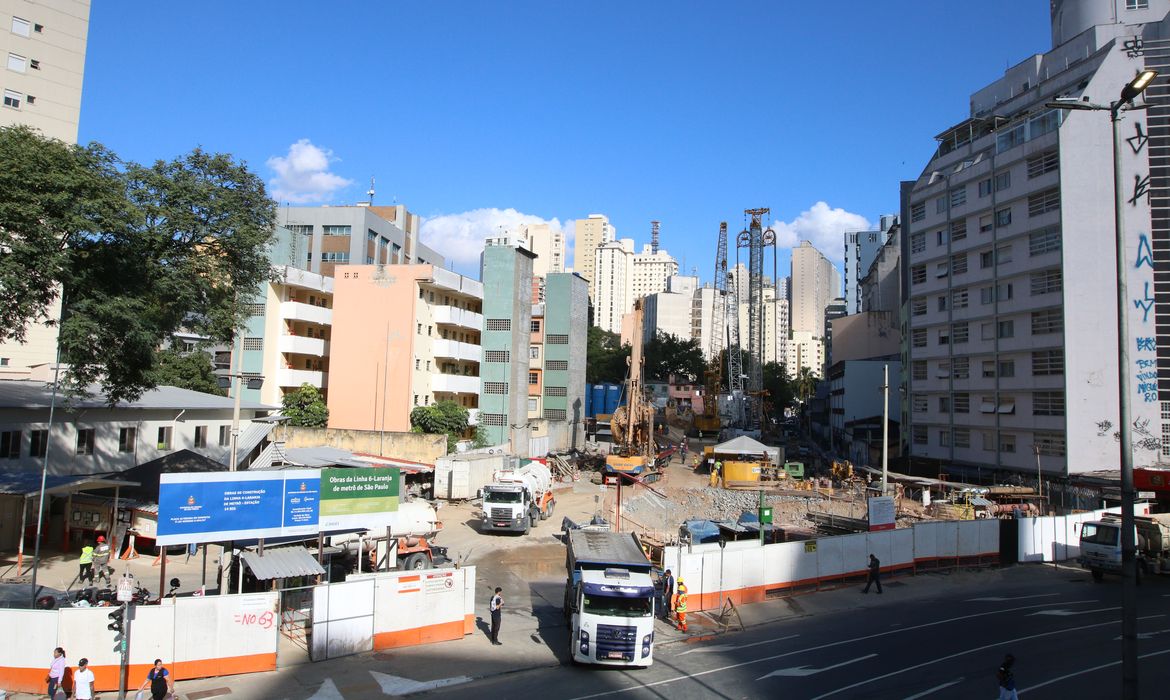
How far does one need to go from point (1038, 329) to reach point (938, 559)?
22.4 metres

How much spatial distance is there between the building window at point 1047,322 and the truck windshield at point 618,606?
3644 cm

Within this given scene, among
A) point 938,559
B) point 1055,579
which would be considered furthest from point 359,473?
point 1055,579

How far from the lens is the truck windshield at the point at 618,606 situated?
16500 mm

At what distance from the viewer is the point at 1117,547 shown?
25.5 m

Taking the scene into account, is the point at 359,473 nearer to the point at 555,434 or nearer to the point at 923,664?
the point at 923,664

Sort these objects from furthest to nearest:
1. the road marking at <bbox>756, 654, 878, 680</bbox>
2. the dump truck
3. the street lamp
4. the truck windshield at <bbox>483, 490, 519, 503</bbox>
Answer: the truck windshield at <bbox>483, 490, 519, 503</bbox>
the dump truck
the road marking at <bbox>756, 654, 878, 680</bbox>
the street lamp

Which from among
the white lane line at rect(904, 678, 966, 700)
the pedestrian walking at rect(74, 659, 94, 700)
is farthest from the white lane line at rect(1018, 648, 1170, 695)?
the pedestrian walking at rect(74, 659, 94, 700)

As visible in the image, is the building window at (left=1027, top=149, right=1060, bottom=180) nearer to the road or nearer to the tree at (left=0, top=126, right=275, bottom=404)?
the road

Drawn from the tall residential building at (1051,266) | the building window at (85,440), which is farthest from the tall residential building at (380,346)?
the tall residential building at (1051,266)

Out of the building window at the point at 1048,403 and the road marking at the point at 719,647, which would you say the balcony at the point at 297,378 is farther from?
the building window at the point at 1048,403

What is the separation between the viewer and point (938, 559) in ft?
92.0

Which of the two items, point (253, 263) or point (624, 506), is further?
point (624, 506)

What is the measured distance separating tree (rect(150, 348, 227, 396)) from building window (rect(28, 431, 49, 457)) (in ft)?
67.1

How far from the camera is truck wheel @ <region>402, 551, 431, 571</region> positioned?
76.4ft
